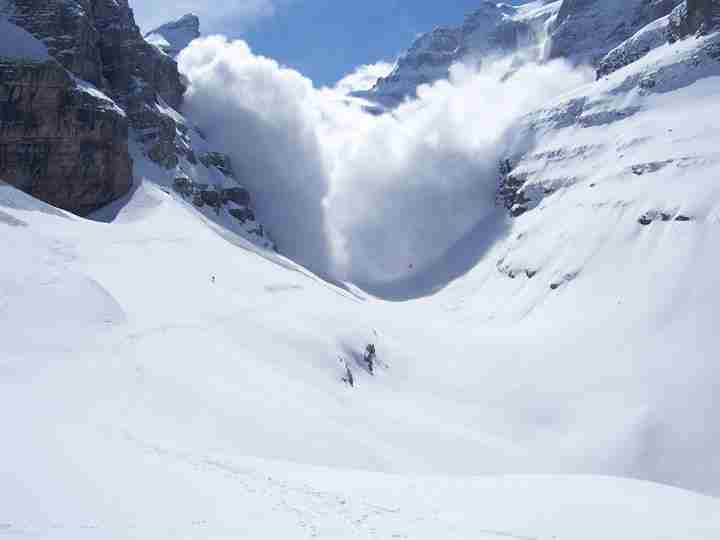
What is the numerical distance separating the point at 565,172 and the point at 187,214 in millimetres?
60742

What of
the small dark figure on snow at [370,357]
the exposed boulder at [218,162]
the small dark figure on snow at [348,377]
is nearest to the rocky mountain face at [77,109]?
the exposed boulder at [218,162]

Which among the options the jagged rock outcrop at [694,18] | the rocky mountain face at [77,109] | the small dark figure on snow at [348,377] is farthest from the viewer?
the jagged rock outcrop at [694,18]

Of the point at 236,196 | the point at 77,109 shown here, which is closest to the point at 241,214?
the point at 236,196

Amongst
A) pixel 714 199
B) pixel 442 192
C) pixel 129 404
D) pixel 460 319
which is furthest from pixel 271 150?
pixel 129 404

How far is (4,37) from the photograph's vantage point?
7938cm

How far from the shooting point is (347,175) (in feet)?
534

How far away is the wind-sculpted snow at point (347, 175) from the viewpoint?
135m

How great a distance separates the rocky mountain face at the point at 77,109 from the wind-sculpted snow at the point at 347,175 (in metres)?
30.3

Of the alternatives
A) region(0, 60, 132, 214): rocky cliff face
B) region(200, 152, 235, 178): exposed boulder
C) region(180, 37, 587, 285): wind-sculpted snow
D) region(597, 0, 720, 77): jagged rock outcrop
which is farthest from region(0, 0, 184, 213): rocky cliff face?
region(597, 0, 720, 77): jagged rock outcrop

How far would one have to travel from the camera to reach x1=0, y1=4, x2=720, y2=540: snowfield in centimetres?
1548

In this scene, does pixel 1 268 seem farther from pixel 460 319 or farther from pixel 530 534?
pixel 460 319

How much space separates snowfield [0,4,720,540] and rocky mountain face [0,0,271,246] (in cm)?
512

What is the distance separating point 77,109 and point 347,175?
88634mm

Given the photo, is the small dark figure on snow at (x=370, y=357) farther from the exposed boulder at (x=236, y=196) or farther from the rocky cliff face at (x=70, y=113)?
the exposed boulder at (x=236, y=196)
